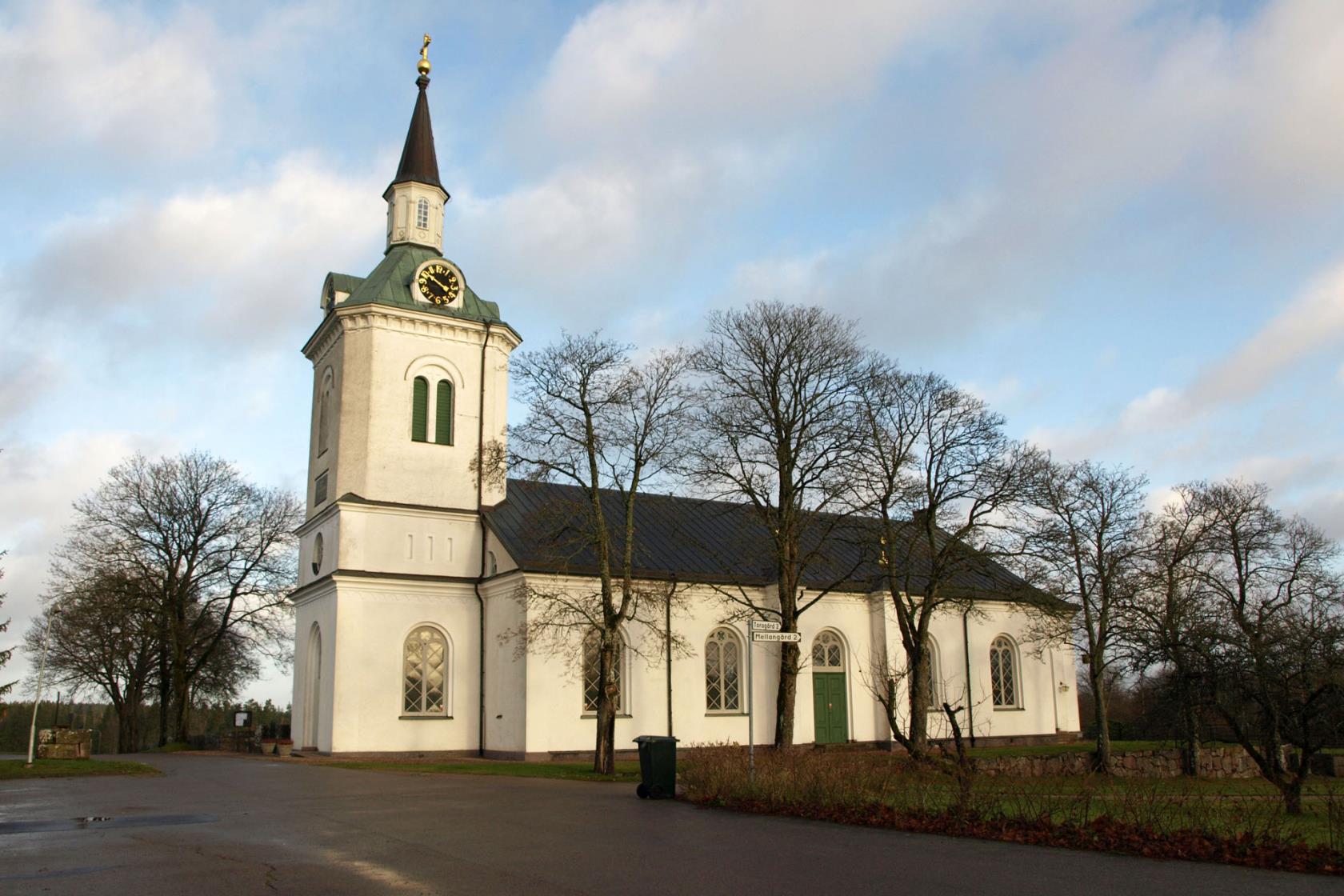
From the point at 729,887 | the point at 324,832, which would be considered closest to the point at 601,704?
the point at 324,832

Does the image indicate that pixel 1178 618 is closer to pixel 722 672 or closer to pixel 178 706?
pixel 722 672

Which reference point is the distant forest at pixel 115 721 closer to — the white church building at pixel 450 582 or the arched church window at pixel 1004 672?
the white church building at pixel 450 582

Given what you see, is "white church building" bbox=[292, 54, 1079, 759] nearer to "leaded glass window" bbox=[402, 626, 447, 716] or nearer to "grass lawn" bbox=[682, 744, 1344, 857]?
"leaded glass window" bbox=[402, 626, 447, 716]

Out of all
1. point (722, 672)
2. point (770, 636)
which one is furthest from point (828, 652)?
point (770, 636)

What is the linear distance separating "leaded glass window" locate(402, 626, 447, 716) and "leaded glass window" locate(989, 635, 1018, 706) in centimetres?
1989

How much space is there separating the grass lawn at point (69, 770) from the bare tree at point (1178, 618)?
71.4ft

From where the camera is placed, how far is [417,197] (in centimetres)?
3538

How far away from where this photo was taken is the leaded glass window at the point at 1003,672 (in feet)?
125

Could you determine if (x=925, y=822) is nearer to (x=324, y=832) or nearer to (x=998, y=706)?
(x=324, y=832)

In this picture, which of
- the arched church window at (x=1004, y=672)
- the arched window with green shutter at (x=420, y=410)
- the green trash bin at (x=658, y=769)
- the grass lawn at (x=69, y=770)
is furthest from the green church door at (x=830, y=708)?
the grass lawn at (x=69, y=770)

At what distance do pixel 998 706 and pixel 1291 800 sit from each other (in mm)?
23150

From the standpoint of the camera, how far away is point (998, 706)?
37875 mm

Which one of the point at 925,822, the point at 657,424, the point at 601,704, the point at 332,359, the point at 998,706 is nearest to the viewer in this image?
the point at 925,822

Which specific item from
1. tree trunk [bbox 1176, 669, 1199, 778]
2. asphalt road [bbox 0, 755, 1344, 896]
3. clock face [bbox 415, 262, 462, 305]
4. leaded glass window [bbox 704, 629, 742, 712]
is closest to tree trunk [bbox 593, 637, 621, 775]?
asphalt road [bbox 0, 755, 1344, 896]
